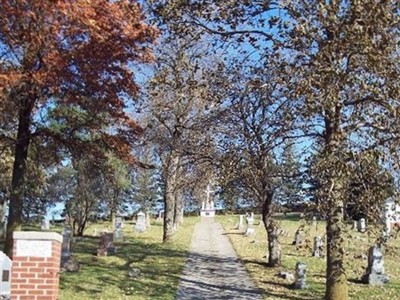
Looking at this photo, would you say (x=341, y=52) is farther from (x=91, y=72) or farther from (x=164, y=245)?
(x=164, y=245)

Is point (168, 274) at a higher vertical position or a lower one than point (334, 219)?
lower

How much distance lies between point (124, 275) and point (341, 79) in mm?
9140

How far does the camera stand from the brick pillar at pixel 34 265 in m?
8.66

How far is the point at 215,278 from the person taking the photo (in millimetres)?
17766

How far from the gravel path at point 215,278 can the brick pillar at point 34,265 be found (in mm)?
5727

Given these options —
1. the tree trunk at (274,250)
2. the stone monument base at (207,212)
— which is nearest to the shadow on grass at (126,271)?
the tree trunk at (274,250)

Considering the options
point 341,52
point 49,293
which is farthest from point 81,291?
point 341,52

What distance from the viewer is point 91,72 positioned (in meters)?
17.5

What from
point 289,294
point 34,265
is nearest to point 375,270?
point 289,294

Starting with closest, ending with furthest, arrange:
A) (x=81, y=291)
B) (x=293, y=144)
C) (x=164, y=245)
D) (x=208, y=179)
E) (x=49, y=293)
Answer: (x=49, y=293)
(x=81, y=291)
(x=293, y=144)
(x=208, y=179)
(x=164, y=245)

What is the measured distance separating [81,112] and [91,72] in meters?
2.22

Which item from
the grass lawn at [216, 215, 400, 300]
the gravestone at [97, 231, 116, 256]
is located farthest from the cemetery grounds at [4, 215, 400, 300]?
the gravestone at [97, 231, 116, 256]

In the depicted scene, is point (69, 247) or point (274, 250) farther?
point (274, 250)

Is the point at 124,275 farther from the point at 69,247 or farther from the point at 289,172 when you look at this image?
the point at 289,172
